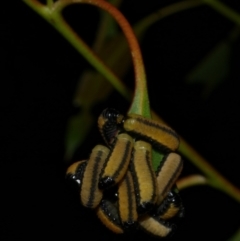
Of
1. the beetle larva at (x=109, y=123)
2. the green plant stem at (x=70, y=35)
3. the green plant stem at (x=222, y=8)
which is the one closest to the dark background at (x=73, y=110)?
the green plant stem at (x=222, y=8)

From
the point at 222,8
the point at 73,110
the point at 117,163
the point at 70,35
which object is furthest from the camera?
the point at 73,110

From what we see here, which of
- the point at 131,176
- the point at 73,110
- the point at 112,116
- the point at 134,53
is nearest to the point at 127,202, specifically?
the point at 131,176

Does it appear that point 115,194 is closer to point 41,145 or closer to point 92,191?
point 92,191

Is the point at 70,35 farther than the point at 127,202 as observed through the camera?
Yes

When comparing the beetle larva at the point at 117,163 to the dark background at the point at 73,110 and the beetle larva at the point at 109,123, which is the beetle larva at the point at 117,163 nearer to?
the beetle larva at the point at 109,123

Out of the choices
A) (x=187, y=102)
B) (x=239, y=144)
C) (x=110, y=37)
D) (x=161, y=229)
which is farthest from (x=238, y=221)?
(x=161, y=229)

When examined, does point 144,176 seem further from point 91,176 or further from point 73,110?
point 73,110

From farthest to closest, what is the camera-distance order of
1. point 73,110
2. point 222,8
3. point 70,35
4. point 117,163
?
1. point 73,110
2. point 222,8
3. point 70,35
4. point 117,163

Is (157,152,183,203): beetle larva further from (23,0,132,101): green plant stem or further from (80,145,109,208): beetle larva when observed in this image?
(23,0,132,101): green plant stem
